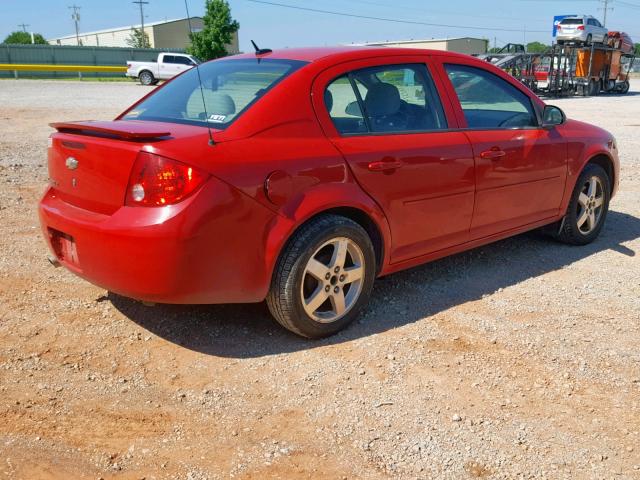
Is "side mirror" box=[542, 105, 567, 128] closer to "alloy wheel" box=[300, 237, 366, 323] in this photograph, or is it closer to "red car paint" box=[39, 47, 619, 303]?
"red car paint" box=[39, 47, 619, 303]

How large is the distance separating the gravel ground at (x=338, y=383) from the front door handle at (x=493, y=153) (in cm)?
95

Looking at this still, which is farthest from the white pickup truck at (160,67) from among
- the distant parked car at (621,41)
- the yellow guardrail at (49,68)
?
the distant parked car at (621,41)

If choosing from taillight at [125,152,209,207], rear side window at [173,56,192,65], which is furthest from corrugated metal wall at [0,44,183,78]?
taillight at [125,152,209,207]

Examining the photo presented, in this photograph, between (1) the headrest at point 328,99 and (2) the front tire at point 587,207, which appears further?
(2) the front tire at point 587,207

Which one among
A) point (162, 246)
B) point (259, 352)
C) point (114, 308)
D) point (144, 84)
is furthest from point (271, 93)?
point (144, 84)

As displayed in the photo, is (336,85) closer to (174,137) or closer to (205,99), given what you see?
(205,99)

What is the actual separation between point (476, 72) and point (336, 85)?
56.8 inches

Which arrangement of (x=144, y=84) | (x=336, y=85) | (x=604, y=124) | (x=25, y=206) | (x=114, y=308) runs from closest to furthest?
(x=336, y=85)
(x=114, y=308)
(x=25, y=206)
(x=604, y=124)
(x=144, y=84)

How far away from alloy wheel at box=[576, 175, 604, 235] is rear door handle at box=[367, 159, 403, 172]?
2426 mm

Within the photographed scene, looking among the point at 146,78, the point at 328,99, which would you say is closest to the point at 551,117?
the point at 328,99

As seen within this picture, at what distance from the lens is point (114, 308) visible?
413 cm

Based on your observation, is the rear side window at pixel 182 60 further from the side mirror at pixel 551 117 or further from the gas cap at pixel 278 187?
the gas cap at pixel 278 187

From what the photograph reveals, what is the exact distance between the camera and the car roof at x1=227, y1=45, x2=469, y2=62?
3.93 m

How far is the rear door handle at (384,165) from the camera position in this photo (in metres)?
3.79
